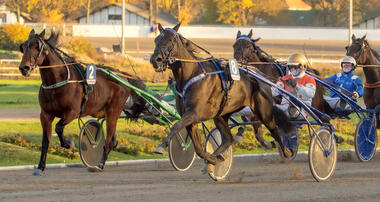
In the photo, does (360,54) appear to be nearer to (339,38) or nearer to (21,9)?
(339,38)

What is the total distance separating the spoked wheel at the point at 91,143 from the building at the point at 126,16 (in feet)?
205

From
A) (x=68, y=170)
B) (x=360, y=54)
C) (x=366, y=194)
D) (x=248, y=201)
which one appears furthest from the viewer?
(x=360, y=54)

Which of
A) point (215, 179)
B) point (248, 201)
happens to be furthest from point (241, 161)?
point (248, 201)

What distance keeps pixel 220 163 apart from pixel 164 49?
1725 mm

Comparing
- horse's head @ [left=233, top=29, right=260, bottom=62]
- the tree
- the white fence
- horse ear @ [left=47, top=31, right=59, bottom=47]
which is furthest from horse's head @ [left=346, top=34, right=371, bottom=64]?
the tree

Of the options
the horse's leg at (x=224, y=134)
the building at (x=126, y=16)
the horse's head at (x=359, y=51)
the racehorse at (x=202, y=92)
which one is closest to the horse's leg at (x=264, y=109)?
the racehorse at (x=202, y=92)

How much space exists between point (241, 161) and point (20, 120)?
5731 millimetres

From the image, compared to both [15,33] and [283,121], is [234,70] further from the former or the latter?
[15,33]

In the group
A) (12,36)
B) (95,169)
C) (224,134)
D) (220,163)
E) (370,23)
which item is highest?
(370,23)

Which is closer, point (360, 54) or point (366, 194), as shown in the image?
point (366, 194)

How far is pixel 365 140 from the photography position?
38.5 feet

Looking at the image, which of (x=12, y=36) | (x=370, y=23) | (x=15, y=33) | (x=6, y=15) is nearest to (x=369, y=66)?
(x=12, y=36)

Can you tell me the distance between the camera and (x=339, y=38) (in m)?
61.7

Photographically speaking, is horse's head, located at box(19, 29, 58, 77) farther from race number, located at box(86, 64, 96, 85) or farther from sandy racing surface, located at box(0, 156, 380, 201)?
sandy racing surface, located at box(0, 156, 380, 201)
